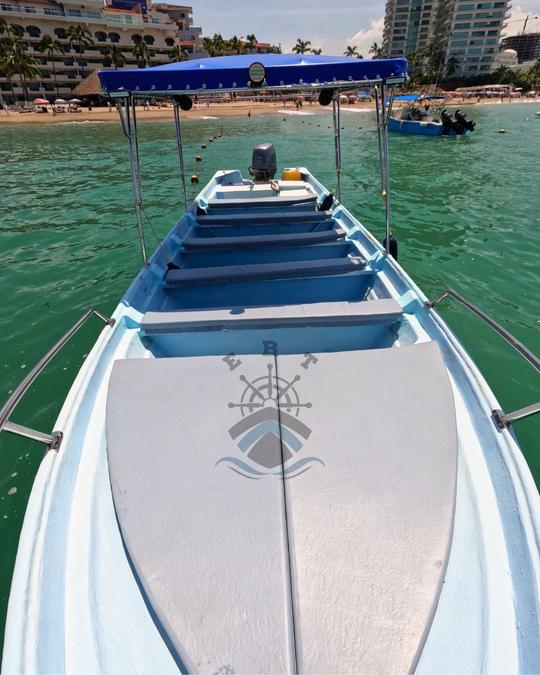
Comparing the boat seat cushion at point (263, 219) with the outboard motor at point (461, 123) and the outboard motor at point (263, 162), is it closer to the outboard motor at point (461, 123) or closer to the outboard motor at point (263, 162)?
the outboard motor at point (263, 162)

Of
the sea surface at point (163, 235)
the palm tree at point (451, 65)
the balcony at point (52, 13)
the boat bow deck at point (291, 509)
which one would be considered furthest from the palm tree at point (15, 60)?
the palm tree at point (451, 65)

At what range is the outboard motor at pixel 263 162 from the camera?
1051 cm

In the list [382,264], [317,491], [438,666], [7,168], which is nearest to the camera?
[438,666]

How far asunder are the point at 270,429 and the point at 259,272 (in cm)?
287

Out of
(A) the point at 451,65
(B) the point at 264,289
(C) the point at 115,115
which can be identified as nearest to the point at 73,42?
(C) the point at 115,115

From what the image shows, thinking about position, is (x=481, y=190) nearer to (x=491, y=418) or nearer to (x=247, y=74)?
(x=247, y=74)

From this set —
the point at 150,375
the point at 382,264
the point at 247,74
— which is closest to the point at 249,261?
the point at 382,264

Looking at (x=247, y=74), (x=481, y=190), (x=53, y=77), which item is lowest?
(x=481, y=190)

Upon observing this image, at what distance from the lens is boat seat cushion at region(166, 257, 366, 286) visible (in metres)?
5.17

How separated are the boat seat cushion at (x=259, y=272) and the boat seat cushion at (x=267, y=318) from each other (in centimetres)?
101

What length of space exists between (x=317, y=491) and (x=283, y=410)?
0.74 meters

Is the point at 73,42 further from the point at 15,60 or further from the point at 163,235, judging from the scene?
the point at 163,235

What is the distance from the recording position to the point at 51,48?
223 ft

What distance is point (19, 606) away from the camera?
2.01m
